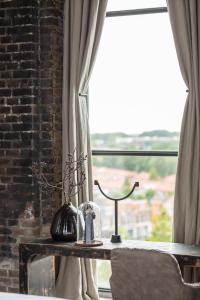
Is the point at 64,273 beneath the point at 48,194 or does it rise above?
beneath

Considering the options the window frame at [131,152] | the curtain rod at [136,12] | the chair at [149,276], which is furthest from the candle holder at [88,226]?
the curtain rod at [136,12]

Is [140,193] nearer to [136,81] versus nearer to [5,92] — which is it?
[136,81]

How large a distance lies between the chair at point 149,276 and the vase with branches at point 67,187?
106 centimetres

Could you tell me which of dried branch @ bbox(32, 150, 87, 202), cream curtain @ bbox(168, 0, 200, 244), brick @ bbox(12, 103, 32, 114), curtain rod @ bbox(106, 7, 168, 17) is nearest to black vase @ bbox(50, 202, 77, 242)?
dried branch @ bbox(32, 150, 87, 202)

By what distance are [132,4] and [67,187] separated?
5.28ft

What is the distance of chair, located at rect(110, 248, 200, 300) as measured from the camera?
317 cm

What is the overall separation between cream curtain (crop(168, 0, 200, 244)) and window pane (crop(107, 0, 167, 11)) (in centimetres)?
32

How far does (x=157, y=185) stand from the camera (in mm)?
4789

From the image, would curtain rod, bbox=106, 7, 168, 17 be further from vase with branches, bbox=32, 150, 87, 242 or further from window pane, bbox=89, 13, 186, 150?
vase with branches, bbox=32, 150, 87, 242

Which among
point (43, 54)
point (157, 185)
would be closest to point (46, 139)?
point (43, 54)

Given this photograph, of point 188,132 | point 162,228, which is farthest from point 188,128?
point 162,228

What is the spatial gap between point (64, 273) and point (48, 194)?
0.66 metres

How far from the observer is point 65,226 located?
4.32m

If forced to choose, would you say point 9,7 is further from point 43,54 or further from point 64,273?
point 64,273
